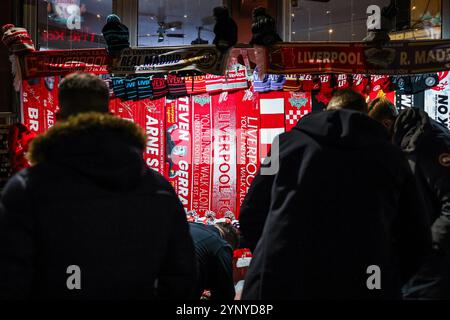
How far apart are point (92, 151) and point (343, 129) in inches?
48.0

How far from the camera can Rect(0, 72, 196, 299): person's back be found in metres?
1.91

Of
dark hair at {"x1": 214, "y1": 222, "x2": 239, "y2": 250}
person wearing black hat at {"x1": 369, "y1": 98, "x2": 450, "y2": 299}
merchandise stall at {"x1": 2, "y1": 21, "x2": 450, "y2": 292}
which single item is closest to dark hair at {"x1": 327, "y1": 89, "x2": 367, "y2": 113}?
person wearing black hat at {"x1": 369, "y1": 98, "x2": 450, "y2": 299}

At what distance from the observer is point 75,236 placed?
2.00m

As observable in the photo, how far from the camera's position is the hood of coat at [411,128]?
3.58 meters

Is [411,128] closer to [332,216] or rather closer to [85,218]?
[332,216]

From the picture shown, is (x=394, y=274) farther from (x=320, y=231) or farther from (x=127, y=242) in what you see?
(x=127, y=242)

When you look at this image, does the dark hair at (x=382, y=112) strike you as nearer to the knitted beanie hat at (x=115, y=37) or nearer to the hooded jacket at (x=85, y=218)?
the hooded jacket at (x=85, y=218)

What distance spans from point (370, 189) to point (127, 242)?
1.20 meters

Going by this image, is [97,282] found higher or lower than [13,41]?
lower

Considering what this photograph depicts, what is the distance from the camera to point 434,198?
3488mm

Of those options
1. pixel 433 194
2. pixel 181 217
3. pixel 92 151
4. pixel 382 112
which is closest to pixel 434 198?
pixel 433 194

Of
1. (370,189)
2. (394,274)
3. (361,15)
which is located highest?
(361,15)

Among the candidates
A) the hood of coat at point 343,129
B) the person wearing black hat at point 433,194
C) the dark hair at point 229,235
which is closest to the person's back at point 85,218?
the hood of coat at point 343,129

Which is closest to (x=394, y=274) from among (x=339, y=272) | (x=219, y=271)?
(x=339, y=272)
